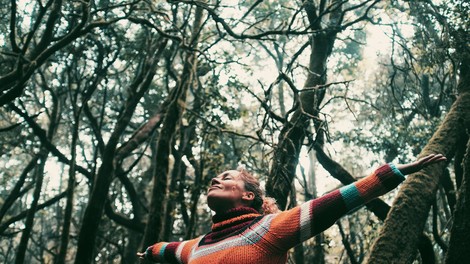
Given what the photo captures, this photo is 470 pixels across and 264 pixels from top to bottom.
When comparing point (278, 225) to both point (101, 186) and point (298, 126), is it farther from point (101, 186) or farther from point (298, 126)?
point (101, 186)

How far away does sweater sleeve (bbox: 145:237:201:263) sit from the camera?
118 inches

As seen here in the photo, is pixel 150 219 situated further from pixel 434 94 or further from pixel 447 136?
pixel 434 94

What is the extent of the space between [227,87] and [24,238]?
638 centimetres

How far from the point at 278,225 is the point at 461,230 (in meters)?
1.72

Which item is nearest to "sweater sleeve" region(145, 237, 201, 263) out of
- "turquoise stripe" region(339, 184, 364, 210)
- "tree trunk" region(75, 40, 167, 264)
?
"turquoise stripe" region(339, 184, 364, 210)

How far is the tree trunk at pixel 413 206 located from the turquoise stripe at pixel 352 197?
6.40ft

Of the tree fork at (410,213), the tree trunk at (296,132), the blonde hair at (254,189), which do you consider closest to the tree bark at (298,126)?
the tree trunk at (296,132)

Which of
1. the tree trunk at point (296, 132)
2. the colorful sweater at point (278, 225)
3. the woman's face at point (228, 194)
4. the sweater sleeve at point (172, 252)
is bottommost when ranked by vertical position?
the sweater sleeve at point (172, 252)

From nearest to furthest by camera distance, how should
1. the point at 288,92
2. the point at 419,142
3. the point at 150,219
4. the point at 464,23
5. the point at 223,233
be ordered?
the point at 223,233, the point at 150,219, the point at 464,23, the point at 419,142, the point at 288,92

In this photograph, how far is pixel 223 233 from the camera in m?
2.55

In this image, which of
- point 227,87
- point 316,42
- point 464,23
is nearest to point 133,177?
point 227,87

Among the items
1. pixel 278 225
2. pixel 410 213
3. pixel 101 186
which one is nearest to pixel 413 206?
pixel 410 213

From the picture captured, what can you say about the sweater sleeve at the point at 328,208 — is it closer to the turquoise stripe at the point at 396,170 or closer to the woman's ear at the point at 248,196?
the turquoise stripe at the point at 396,170

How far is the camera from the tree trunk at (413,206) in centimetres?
383
